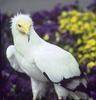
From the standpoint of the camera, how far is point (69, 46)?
6.91 m

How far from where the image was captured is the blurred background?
5574mm

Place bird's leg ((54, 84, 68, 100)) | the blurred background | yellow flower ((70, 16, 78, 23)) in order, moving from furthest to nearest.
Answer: yellow flower ((70, 16, 78, 23)) → the blurred background → bird's leg ((54, 84, 68, 100))

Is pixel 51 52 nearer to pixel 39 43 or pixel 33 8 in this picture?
pixel 39 43

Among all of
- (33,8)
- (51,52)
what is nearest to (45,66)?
(51,52)

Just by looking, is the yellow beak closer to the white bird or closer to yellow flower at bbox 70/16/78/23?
the white bird

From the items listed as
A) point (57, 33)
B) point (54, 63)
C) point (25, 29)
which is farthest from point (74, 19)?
point (25, 29)

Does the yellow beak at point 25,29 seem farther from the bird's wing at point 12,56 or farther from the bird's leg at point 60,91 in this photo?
the bird's leg at point 60,91

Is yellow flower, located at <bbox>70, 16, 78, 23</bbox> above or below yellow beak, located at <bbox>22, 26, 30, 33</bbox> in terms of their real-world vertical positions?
below

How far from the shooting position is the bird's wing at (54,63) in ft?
15.4

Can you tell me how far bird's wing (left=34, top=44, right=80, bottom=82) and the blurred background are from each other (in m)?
0.28

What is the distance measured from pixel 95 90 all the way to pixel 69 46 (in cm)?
145

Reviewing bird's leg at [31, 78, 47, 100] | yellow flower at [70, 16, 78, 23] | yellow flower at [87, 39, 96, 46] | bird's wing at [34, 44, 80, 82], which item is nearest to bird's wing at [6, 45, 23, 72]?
bird's leg at [31, 78, 47, 100]

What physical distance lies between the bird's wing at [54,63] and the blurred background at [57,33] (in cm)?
28

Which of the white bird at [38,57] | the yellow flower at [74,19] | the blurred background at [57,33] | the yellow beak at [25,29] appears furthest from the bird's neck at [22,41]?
the yellow flower at [74,19]
